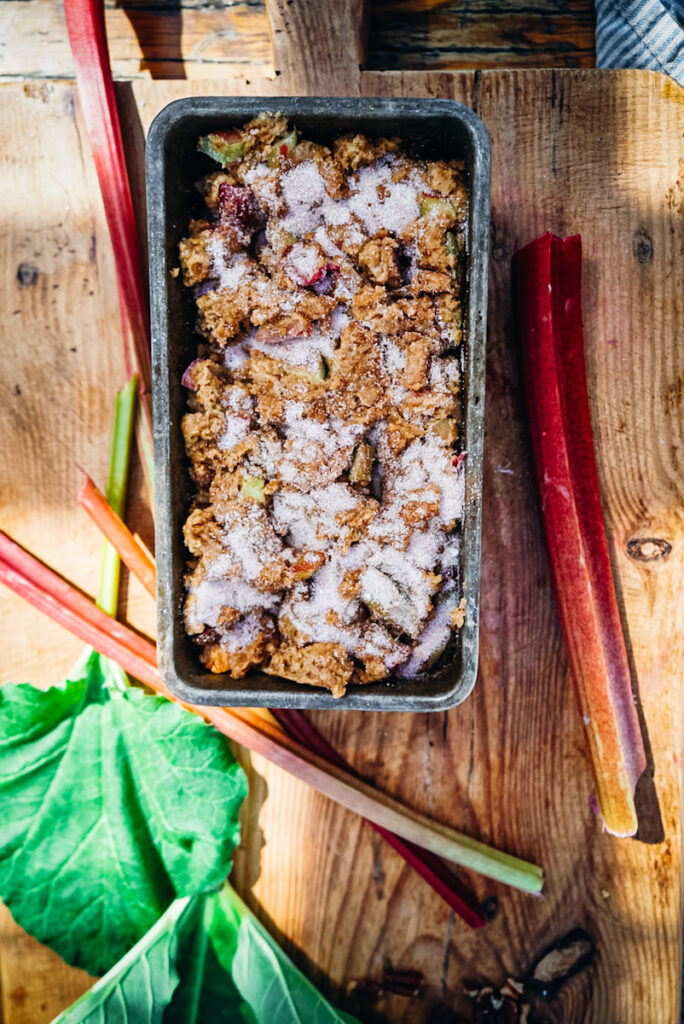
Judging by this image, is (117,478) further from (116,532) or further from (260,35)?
(260,35)

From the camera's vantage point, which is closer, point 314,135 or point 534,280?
point 314,135

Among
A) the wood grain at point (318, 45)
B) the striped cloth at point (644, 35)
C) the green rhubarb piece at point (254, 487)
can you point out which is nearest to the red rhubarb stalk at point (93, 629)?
the green rhubarb piece at point (254, 487)

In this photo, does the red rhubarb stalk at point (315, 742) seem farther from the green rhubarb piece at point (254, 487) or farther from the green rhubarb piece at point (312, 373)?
the green rhubarb piece at point (312, 373)

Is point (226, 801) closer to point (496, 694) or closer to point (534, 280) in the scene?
point (496, 694)

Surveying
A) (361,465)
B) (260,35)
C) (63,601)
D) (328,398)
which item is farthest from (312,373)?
(260,35)

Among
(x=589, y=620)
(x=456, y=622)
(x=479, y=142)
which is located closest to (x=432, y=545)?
(x=456, y=622)

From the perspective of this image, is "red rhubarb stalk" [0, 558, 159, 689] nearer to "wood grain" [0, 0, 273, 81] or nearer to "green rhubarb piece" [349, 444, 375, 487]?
"green rhubarb piece" [349, 444, 375, 487]

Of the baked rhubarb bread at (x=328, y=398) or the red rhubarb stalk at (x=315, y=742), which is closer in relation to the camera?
the baked rhubarb bread at (x=328, y=398)
